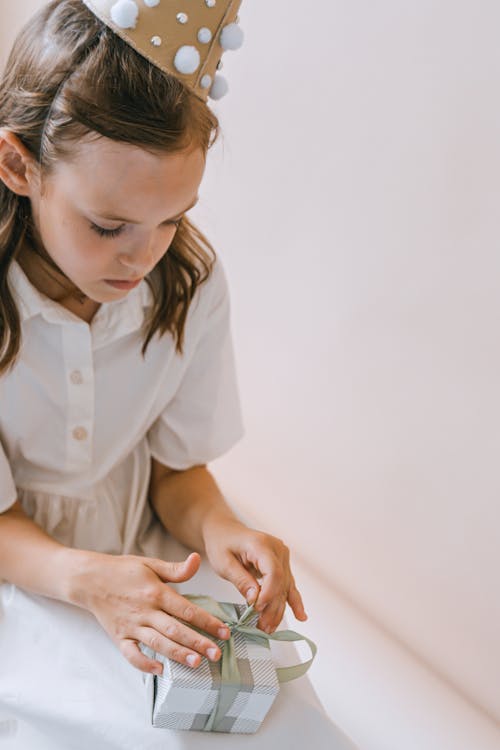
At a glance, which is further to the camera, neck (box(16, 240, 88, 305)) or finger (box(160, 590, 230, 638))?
neck (box(16, 240, 88, 305))

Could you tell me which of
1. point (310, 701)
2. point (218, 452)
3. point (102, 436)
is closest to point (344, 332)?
point (218, 452)

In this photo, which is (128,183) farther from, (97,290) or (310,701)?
(310,701)

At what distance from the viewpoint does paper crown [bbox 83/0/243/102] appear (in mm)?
714

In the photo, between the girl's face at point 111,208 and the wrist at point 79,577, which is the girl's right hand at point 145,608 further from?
the girl's face at point 111,208

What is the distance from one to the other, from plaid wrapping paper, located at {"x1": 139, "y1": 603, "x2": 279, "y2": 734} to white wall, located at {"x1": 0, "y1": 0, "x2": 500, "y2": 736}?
470mm

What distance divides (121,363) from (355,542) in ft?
1.81

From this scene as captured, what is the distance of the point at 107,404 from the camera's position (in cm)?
97

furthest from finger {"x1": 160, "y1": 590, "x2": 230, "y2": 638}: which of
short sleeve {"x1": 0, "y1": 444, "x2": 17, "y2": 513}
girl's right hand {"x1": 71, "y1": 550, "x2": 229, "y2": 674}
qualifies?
short sleeve {"x1": 0, "y1": 444, "x2": 17, "y2": 513}

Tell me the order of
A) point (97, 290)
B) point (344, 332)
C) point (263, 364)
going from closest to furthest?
point (97, 290)
point (344, 332)
point (263, 364)

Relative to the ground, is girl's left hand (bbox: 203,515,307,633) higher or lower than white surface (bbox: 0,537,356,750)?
higher

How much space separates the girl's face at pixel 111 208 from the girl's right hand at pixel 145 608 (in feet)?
0.83

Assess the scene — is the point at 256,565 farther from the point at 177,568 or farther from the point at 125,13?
the point at 125,13

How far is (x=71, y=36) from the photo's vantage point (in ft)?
2.46

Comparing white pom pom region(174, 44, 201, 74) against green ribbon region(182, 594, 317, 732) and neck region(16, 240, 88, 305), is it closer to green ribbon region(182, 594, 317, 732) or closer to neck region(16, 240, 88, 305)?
neck region(16, 240, 88, 305)
